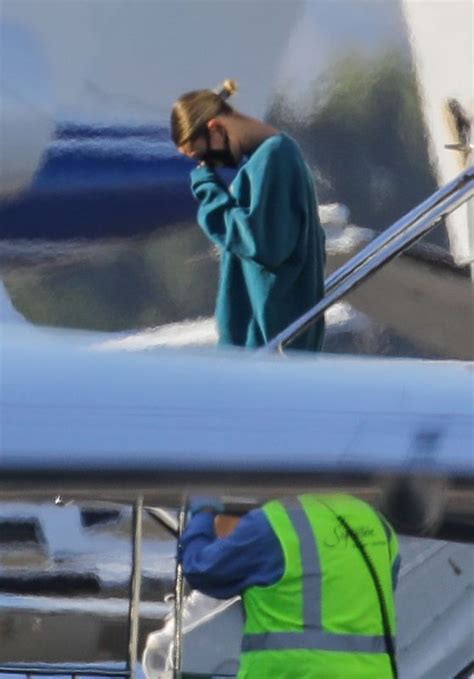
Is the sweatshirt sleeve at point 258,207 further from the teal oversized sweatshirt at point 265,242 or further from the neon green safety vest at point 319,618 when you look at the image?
the neon green safety vest at point 319,618

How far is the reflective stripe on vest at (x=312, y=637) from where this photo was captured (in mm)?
2322

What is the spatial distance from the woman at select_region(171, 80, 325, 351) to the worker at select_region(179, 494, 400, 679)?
273mm

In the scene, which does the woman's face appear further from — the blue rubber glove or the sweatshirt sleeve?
the blue rubber glove

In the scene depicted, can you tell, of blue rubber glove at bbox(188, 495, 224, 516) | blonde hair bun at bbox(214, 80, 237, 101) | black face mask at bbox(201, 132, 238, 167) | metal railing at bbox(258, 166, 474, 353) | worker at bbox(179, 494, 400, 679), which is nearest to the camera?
blue rubber glove at bbox(188, 495, 224, 516)

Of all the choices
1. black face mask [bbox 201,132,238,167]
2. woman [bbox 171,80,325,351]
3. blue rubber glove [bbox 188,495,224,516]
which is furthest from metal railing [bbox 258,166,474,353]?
blue rubber glove [bbox 188,495,224,516]

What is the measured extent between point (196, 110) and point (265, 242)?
1.01 ft

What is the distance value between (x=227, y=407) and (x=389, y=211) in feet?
5.67

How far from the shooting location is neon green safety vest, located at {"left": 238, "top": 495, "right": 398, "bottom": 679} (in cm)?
231

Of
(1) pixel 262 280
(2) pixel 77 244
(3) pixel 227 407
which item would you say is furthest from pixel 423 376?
(2) pixel 77 244

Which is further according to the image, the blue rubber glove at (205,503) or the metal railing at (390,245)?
the metal railing at (390,245)

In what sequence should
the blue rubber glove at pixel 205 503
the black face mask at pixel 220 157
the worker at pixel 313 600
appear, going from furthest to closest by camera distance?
the black face mask at pixel 220 157
the worker at pixel 313 600
the blue rubber glove at pixel 205 503

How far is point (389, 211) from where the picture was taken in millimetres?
2645

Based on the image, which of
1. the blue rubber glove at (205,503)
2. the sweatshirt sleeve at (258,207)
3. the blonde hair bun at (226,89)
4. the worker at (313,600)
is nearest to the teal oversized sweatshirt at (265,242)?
the sweatshirt sleeve at (258,207)

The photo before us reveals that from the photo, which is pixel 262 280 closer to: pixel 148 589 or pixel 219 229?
pixel 219 229
